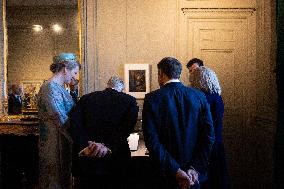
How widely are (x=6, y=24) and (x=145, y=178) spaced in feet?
9.82

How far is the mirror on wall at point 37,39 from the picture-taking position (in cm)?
502

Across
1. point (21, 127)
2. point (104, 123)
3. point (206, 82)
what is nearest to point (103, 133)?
point (104, 123)

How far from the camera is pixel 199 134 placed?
2.95 metres

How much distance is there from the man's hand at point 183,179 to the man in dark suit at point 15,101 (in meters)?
3.15

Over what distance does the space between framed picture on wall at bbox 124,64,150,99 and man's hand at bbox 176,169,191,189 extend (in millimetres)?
2412

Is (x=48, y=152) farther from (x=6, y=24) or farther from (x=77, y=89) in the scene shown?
(x=6, y=24)

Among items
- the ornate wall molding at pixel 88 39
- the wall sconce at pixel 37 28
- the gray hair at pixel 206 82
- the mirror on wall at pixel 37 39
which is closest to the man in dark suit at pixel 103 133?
the gray hair at pixel 206 82

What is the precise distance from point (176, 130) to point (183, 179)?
0.36 m

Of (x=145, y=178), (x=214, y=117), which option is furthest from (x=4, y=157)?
(x=214, y=117)

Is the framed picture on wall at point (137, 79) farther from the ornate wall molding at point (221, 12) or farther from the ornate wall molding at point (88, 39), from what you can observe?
the ornate wall molding at point (221, 12)

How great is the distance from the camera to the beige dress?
12.2 feet

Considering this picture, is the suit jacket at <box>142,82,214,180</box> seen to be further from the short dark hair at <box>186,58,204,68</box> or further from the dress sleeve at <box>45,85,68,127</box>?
the short dark hair at <box>186,58,204,68</box>

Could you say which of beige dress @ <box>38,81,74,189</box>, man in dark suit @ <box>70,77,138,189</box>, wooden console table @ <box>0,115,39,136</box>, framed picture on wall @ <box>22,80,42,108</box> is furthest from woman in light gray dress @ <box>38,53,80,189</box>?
framed picture on wall @ <box>22,80,42,108</box>

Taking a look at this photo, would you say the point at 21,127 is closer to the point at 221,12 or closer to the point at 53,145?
the point at 53,145
